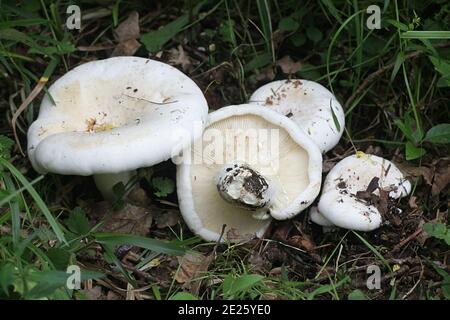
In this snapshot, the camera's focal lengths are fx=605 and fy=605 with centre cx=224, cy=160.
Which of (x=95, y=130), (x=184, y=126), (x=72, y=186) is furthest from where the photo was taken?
(x=72, y=186)

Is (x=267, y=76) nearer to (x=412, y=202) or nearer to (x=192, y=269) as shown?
(x=412, y=202)

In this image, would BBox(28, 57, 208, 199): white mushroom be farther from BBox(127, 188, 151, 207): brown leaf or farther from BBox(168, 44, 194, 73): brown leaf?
BBox(168, 44, 194, 73): brown leaf

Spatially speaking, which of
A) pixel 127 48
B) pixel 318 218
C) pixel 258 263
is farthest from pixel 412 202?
pixel 127 48

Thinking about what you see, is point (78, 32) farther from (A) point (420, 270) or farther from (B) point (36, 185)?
(A) point (420, 270)

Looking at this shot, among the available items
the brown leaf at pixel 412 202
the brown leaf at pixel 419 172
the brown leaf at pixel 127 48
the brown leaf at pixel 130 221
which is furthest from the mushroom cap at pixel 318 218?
the brown leaf at pixel 127 48

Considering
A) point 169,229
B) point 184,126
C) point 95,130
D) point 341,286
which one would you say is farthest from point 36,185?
point 341,286

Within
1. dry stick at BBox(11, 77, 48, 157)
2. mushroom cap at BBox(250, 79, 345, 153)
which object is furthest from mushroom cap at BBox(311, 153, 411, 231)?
dry stick at BBox(11, 77, 48, 157)
